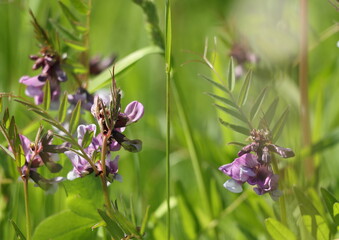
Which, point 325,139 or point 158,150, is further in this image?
point 158,150

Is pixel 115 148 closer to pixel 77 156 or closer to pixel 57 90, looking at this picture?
pixel 77 156

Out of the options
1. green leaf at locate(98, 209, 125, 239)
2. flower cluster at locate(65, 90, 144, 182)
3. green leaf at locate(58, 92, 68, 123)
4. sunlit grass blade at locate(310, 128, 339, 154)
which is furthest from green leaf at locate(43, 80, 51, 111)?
sunlit grass blade at locate(310, 128, 339, 154)

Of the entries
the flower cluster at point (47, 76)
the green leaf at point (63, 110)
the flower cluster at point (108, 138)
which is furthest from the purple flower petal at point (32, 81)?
the flower cluster at point (108, 138)

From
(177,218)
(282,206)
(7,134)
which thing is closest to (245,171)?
(282,206)

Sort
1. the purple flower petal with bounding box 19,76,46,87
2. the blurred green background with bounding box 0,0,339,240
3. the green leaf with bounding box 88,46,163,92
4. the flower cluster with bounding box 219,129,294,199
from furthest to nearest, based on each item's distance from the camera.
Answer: the blurred green background with bounding box 0,0,339,240 → the green leaf with bounding box 88,46,163,92 → the purple flower petal with bounding box 19,76,46,87 → the flower cluster with bounding box 219,129,294,199

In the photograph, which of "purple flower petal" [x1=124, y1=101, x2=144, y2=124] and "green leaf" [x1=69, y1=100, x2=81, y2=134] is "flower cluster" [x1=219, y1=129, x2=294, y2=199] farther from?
"green leaf" [x1=69, y1=100, x2=81, y2=134]

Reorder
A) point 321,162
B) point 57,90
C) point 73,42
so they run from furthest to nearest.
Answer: point 321,162
point 73,42
point 57,90

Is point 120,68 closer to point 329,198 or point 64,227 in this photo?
point 64,227
